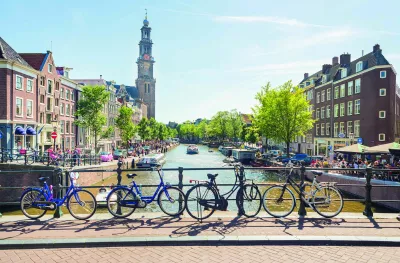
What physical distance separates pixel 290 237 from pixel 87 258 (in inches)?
159

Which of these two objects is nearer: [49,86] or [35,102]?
[35,102]

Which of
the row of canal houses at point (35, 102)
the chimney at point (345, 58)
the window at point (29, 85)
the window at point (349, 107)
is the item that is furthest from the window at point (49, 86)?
the chimney at point (345, 58)

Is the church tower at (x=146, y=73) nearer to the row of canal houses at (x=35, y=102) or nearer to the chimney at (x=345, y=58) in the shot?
the row of canal houses at (x=35, y=102)

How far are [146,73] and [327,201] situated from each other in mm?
130556

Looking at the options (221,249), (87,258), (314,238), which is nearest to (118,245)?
(87,258)

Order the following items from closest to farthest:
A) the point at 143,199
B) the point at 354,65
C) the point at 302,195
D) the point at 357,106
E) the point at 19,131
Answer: the point at 143,199 < the point at 302,195 < the point at 19,131 < the point at 357,106 < the point at 354,65

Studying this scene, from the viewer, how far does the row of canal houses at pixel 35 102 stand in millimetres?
30000

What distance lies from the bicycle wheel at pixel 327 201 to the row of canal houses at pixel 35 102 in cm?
2475

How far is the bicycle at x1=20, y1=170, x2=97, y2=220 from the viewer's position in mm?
7434

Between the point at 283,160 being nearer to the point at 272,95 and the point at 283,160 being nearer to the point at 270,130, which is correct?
the point at 270,130

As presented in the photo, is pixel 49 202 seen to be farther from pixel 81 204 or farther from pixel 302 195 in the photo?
pixel 302 195

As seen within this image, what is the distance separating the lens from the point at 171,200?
25.1 feet

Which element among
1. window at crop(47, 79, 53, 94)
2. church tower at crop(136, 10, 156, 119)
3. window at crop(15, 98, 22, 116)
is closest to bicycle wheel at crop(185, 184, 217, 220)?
window at crop(15, 98, 22, 116)

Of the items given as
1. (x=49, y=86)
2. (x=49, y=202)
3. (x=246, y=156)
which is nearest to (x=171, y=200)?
(x=49, y=202)
